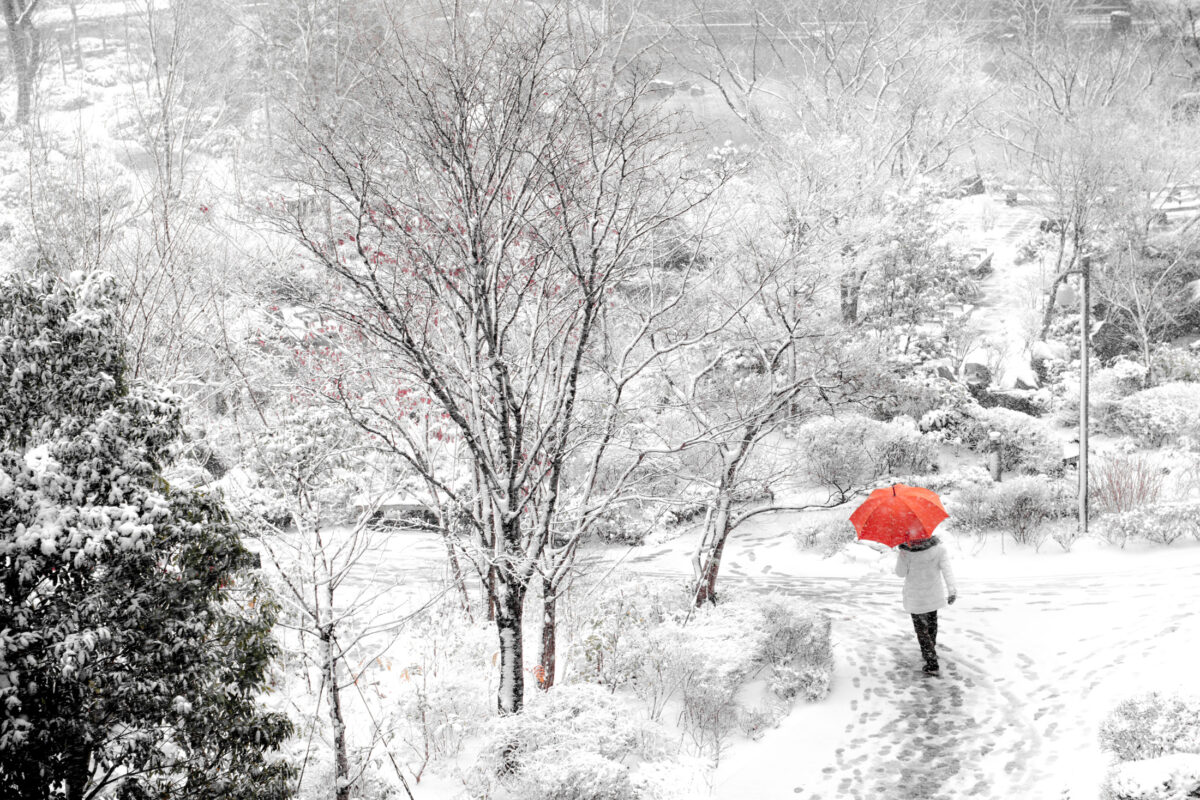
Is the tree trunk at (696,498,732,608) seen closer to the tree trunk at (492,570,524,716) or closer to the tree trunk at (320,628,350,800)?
the tree trunk at (492,570,524,716)

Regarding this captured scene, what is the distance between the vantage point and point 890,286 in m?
20.3

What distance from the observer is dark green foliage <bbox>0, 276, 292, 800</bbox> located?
3.39 metres

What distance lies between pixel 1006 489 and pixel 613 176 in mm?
9435

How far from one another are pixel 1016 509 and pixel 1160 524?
6.39 feet

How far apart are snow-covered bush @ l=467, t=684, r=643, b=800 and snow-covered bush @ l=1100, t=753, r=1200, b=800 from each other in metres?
2.96

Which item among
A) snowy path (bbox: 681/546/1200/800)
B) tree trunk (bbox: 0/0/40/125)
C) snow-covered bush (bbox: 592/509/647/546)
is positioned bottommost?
snow-covered bush (bbox: 592/509/647/546)

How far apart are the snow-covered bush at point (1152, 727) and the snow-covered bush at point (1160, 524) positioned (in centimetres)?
653

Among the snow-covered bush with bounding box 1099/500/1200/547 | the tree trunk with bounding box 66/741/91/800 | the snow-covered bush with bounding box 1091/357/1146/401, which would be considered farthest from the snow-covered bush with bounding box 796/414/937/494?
the tree trunk with bounding box 66/741/91/800

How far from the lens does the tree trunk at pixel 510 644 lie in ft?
20.4

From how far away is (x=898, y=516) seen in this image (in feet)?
23.2

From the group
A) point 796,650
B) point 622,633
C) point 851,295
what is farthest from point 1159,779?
point 851,295

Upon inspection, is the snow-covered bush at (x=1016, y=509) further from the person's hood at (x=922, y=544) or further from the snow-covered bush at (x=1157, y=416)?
the person's hood at (x=922, y=544)

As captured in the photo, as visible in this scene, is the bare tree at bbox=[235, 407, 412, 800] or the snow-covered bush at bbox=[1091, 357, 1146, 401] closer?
the bare tree at bbox=[235, 407, 412, 800]

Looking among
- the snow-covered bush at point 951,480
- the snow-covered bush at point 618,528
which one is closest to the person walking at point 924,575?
the snow-covered bush at point 618,528
